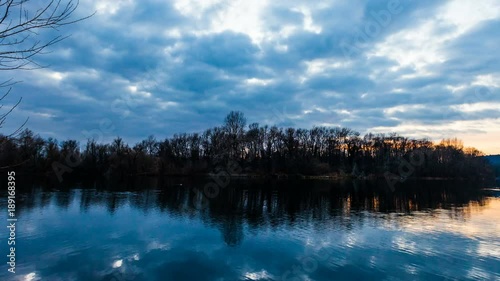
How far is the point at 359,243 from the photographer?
65.3 feet

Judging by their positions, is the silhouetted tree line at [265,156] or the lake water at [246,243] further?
the silhouetted tree line at [265,156]

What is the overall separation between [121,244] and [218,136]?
85.4m

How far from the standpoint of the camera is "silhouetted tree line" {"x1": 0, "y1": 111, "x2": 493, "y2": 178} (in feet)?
305

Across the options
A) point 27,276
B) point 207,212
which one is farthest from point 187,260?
point 207,212

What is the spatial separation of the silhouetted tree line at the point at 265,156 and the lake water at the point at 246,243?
61331 millimetres

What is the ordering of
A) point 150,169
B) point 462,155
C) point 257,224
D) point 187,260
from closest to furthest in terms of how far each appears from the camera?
point 187,260, point 257,224, point 150,169, point 462,155

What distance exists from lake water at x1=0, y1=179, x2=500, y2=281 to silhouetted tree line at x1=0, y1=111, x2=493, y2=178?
61.3 meters

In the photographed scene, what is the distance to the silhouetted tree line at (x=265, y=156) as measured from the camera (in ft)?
305

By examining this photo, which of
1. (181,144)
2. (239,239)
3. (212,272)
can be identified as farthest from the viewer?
(181,144)

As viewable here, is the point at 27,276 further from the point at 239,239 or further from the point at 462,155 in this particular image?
the point at 462,155

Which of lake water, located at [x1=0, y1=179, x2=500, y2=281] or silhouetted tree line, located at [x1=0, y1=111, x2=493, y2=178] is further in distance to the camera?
silhouetted tree line, located at [x1=0, y1=111, x2=493, y2=178]

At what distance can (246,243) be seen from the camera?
1962 centimetres

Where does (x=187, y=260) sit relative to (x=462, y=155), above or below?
below

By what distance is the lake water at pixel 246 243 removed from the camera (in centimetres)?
1445
